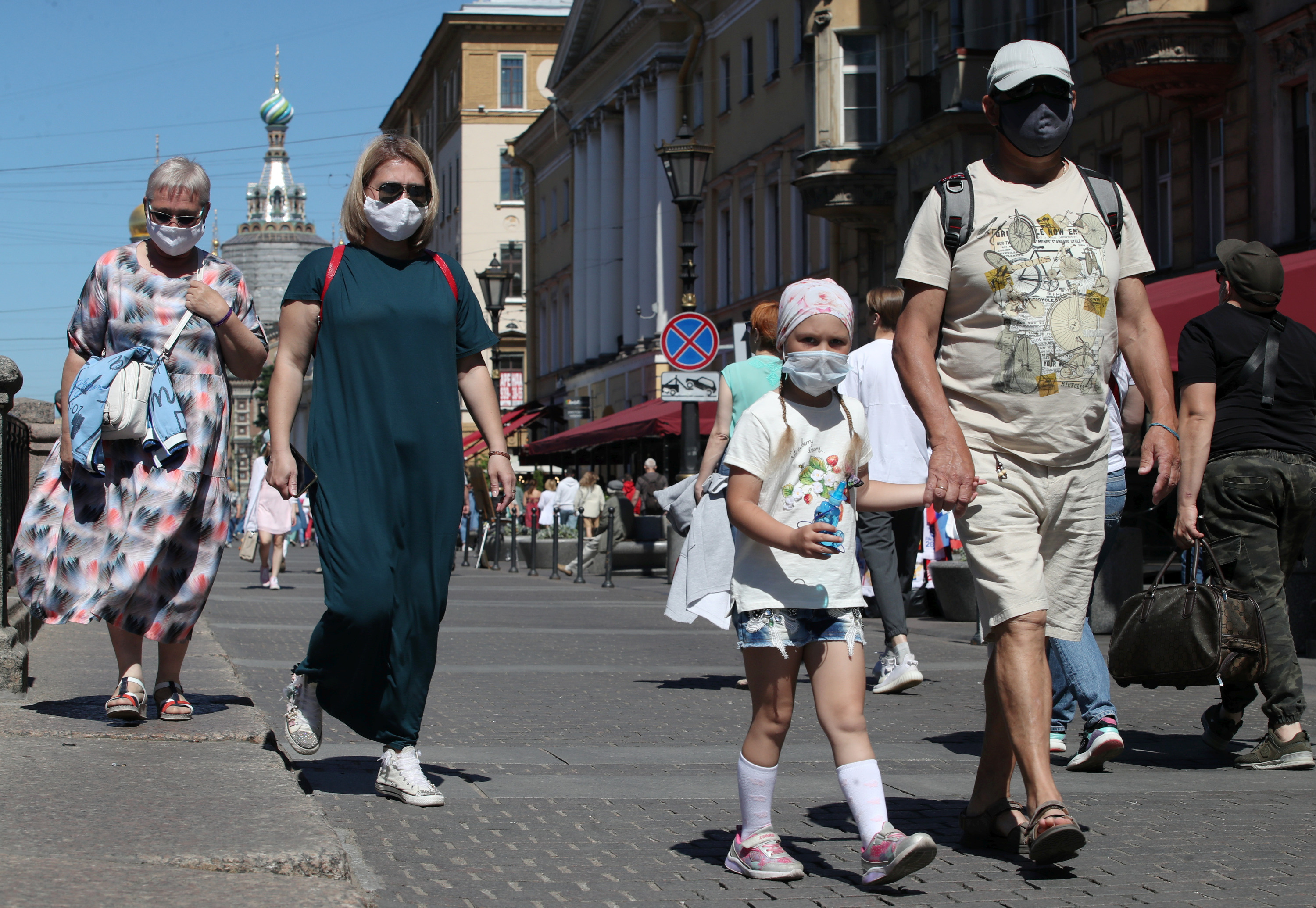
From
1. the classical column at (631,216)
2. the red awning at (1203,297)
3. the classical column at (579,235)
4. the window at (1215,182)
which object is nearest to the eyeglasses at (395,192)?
the red awning at (1203,297)

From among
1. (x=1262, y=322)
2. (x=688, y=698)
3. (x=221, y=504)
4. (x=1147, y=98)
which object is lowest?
(x=688, y=698)

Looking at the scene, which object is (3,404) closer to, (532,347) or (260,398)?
(532,347)

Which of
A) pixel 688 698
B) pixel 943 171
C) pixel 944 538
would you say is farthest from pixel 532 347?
pixel 688 698

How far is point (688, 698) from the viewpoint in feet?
28.5

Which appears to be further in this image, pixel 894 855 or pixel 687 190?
pixel 687 190

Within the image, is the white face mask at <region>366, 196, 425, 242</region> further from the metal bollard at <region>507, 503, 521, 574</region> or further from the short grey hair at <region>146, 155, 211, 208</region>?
the metal bollard at <region>507, 503, 521, 574</region>

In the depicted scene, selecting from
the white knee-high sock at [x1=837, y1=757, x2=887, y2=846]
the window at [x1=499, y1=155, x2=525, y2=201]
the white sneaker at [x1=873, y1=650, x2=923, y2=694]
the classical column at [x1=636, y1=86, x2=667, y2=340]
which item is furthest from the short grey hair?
the window at [x1=499, y1=155, x2=525, y2=201]

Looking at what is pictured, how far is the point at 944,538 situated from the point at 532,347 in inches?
2068

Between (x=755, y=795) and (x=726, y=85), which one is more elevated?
(x=726, y=85)

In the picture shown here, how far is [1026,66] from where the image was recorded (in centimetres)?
487

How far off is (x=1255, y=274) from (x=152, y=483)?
4.14 metres

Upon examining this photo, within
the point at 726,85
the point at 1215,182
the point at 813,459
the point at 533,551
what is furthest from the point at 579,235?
the point at 813,459

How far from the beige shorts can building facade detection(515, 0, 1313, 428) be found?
1175 cm

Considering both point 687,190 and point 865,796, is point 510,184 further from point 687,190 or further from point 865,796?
point 865,796
